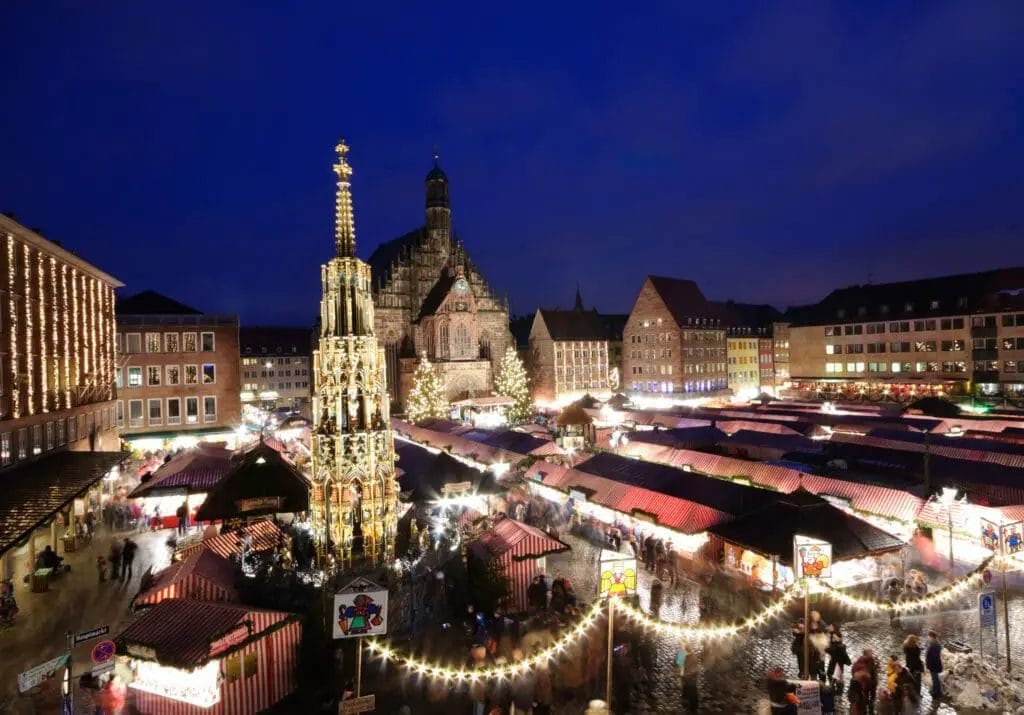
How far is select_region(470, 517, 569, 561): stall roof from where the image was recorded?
47.3 ft

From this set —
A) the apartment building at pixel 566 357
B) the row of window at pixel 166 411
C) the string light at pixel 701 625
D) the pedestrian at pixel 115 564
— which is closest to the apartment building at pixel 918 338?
the apartment building at pixel 566 357

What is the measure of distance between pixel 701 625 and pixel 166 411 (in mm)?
38676

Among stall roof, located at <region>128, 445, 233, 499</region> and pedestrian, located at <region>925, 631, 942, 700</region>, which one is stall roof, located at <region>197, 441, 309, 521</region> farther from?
pedestrian, located at <region>925, 631, 942, 700</region>

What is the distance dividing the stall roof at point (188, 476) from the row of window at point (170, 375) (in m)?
18.0

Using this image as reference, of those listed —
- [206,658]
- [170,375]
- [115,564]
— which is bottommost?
[115,564]

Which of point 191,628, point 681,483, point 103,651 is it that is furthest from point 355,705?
point 681,483

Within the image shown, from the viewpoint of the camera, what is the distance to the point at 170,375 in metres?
40.6

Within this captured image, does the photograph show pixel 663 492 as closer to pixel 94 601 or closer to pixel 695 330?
pixel 94 601

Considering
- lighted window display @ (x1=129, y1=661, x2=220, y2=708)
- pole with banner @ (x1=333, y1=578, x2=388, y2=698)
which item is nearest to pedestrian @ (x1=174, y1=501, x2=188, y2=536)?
lighted window display @ (x1=129, y1=661, x2=220, y2=708)

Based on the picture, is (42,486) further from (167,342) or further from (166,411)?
(167,342)

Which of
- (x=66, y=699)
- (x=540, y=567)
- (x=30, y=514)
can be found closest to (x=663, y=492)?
(x=540, y=567)

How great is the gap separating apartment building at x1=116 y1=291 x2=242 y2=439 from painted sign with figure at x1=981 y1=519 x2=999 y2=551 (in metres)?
40.9

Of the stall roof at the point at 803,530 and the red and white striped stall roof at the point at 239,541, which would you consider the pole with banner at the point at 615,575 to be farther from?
the red and white striped stall roof at the point at 239,541

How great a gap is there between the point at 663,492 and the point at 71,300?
26920 mm
